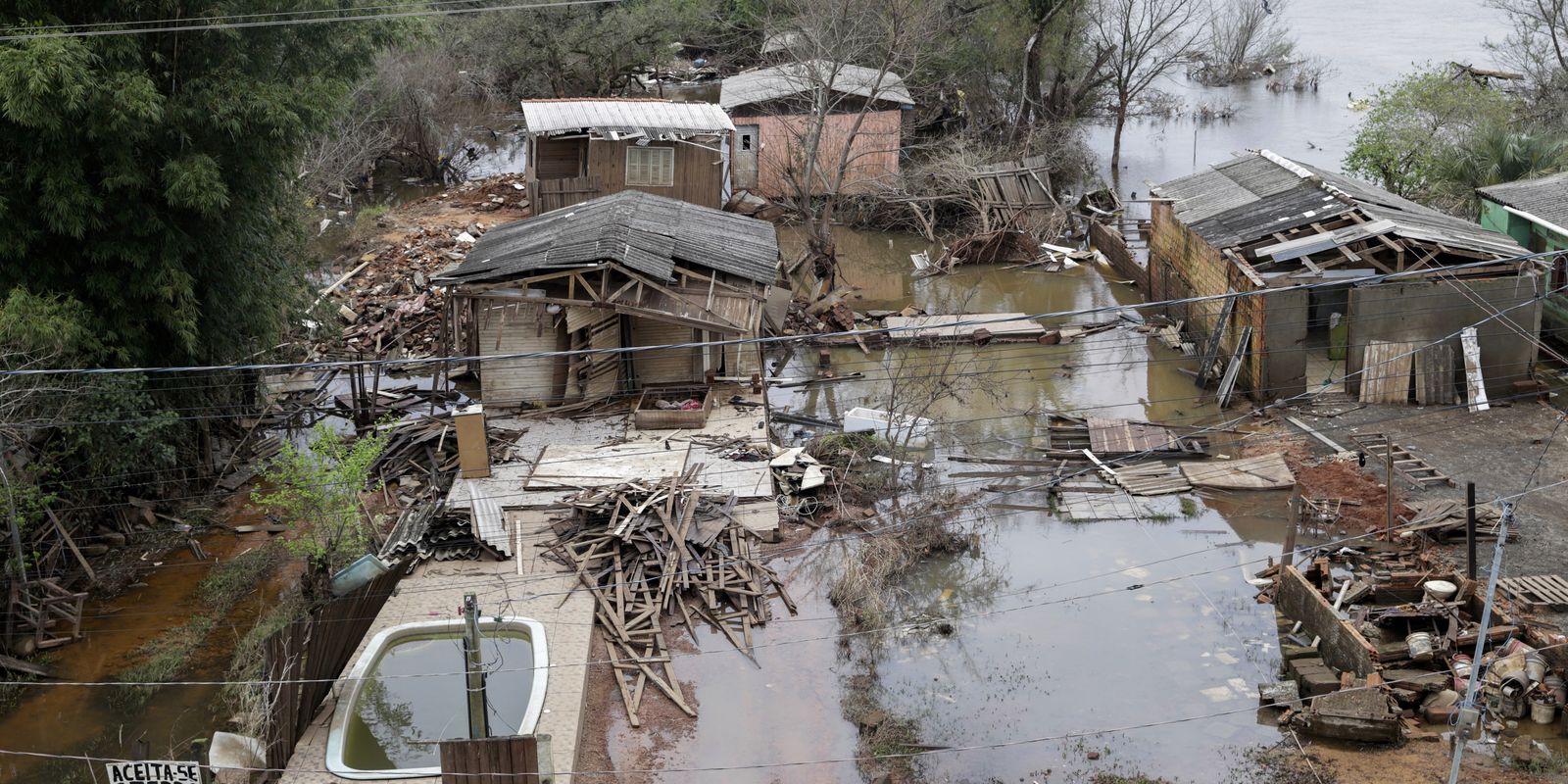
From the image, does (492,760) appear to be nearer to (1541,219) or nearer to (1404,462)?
(1404,462)

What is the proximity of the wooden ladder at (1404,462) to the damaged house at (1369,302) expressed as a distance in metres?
1.19

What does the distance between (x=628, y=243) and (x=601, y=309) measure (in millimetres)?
1300

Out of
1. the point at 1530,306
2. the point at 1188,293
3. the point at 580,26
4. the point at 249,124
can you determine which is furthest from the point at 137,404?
the point at 580,26

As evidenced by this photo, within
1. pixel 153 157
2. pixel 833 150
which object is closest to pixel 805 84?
pixel 833 150

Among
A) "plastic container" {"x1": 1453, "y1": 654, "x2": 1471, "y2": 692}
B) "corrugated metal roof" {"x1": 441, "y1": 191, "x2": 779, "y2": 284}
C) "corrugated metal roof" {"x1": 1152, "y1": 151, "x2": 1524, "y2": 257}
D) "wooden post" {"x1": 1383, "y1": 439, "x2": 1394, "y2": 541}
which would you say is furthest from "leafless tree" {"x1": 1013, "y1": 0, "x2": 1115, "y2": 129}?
"plastic container" {"x1": 1453, "y1": 654, "x2": 1471, "y2": 692}

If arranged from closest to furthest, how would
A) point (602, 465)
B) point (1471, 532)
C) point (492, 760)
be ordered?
point (492, 760)
point (1471, 532)
point (602, 465)

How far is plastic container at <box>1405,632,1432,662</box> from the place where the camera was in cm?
1253

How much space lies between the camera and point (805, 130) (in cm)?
3127

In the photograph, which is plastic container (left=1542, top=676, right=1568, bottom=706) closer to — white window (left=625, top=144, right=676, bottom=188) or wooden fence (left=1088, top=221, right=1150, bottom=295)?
wooden fence (left=1088, top=221, right=1150, bottom=295)

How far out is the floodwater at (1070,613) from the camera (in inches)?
477

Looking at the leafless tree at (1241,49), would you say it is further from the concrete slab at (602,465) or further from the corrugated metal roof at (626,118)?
the concrete slab at (602,465)

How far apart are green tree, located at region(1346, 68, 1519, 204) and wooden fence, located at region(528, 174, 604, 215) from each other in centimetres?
1834

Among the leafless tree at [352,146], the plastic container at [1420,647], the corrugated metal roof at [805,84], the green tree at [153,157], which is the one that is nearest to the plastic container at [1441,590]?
the plastic container at [1420,647]

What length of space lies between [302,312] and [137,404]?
5.67m
